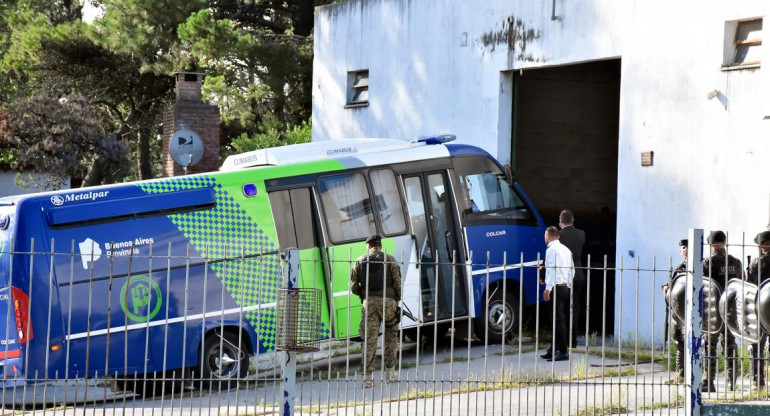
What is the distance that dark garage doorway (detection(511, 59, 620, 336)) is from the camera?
1970cm

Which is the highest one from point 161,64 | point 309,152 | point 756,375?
point 161,64

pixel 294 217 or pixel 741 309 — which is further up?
pixel 294 217

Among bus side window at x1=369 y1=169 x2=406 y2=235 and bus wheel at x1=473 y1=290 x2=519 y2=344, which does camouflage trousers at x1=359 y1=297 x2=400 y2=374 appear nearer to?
bus side window at x1=369 y1=169 x2=406 y2=235

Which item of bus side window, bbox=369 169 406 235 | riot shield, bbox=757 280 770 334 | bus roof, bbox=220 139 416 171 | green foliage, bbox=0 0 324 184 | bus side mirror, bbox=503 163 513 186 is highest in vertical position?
green foliage, bbox=0 0 324 184

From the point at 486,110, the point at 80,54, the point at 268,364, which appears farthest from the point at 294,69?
the point at 268,364

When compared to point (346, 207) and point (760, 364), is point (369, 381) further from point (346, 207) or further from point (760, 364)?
point (346, 207)

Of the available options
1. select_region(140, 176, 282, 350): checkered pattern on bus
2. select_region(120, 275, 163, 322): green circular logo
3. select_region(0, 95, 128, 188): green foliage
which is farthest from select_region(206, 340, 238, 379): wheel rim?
select_region(0, 95, 128, 188): green foliage

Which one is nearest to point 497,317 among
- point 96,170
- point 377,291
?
point 377,291

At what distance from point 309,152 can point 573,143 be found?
7.00 meters

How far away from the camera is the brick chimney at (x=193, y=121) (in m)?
22.7

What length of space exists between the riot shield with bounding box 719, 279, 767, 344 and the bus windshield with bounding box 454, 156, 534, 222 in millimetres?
5764

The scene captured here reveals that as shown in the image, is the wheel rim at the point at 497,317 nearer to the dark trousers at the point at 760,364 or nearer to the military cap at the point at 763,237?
the military cap at the point at 763,237

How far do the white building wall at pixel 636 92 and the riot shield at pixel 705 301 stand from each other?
1639 millimetres

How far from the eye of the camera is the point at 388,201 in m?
15.0
